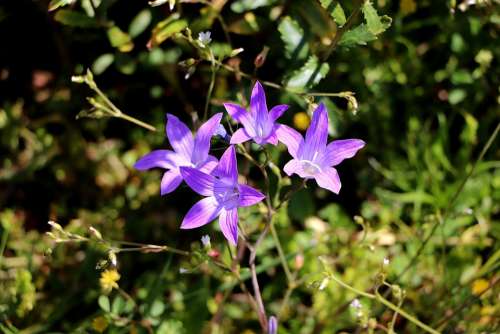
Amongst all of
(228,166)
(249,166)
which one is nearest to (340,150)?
(228,166)

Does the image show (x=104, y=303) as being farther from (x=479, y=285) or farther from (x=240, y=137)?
(x=479, y=285)

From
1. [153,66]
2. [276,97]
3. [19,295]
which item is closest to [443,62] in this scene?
[276,97]

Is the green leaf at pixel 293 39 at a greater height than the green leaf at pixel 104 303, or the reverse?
the green leaf at pixel 293 39

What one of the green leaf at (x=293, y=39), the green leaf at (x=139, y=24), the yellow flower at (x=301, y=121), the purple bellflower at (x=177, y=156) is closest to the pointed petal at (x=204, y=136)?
the purple bellflower at (x=177, y=156)

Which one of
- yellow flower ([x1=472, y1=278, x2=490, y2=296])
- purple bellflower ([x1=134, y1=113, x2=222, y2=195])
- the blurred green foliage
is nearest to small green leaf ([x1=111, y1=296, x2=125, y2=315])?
the blurred green foliage

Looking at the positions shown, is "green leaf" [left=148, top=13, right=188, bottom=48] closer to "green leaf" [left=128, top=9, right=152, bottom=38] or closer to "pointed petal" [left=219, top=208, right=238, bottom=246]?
"green leaf" [left=128, top=9, right=152, bottom=38]

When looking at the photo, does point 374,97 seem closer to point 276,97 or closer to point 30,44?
point 276,97

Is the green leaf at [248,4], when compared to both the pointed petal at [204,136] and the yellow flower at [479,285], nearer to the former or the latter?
the pointed petal at [204,136]
